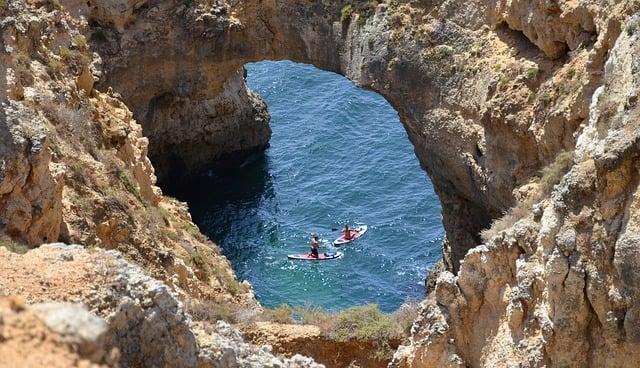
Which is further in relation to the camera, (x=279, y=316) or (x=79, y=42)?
(x=79, y=42)

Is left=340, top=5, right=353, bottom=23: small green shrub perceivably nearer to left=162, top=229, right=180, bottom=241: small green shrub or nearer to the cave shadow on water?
the cave shadow on water

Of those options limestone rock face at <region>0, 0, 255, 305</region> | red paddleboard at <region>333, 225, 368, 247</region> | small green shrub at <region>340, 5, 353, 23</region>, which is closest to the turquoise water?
red paddleboard at <region>333, 225, 368, 247</region>

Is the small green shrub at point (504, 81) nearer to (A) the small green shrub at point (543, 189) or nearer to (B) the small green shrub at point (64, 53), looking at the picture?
(A) the small green shrub at point (543, 189)

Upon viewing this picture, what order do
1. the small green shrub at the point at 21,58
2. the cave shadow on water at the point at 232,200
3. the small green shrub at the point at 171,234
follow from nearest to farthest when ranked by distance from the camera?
the small green shrub at the point at 21,58
the small green shrub at the point at 171,234
the cave shadow on water at the point at 232,200

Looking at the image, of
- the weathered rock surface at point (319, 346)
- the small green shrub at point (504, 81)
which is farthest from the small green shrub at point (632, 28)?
the weathered rock surface at point (319, 346)

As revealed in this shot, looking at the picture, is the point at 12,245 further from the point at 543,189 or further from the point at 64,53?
the point at 543,189

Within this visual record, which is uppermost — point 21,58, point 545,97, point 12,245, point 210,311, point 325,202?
point 21,58

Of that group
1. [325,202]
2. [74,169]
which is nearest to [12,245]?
[74,169]

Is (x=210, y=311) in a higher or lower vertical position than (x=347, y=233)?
higher
